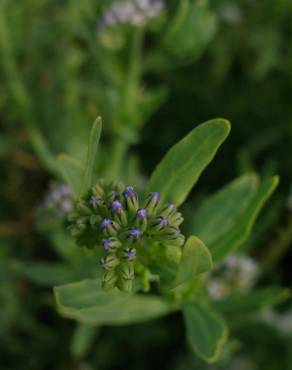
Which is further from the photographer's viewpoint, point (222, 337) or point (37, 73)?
point (37, 73)

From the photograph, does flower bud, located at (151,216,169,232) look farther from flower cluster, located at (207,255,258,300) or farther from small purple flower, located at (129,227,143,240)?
flower cluster, located at (207,255,258,300)

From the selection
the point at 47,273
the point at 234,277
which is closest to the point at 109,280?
the point at 47,273

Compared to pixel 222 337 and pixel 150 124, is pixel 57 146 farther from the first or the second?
pixel 222 337

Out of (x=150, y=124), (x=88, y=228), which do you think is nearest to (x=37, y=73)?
(x=150, y=124)

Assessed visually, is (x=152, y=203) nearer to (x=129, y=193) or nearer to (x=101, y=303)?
(x=129, y=193)

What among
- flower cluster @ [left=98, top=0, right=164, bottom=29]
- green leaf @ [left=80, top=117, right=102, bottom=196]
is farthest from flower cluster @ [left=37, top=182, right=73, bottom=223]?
green leaf @ [left=80, top=117, right=102, bottom=196]
